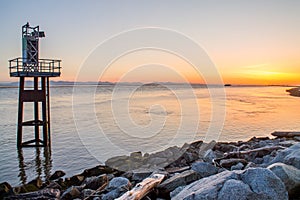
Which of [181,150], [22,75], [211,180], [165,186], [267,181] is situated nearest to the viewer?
[267,181]

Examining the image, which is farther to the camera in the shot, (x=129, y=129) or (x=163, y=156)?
(x=129, y=129)

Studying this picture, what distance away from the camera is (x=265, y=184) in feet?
17.1

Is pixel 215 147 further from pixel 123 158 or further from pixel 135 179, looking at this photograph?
pixel 135 179

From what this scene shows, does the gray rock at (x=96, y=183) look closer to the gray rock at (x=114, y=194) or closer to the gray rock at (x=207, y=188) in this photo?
the gray rock at (x=114, y=194)

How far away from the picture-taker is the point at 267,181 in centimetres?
528

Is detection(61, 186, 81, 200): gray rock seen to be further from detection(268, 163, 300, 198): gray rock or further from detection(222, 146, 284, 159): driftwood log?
detection(268, 163, 300, 198): gray rock

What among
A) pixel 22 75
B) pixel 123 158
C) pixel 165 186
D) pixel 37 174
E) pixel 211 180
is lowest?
pixel 37 174

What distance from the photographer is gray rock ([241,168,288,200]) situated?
5.10 meters

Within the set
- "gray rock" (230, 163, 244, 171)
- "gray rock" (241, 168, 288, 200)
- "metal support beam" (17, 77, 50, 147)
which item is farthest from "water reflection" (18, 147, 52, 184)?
"gray rock" (241, 168, 288, 200)

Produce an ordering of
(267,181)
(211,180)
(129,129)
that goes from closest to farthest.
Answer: (267,181) < (211,180) < (129,129)

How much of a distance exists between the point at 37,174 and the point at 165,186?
956 cm

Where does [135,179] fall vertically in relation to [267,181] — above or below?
below

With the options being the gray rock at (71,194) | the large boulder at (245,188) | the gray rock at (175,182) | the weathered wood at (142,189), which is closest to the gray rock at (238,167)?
the gray rock at (175,182)

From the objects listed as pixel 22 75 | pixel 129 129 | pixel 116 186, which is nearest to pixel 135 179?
pixel 116 186
